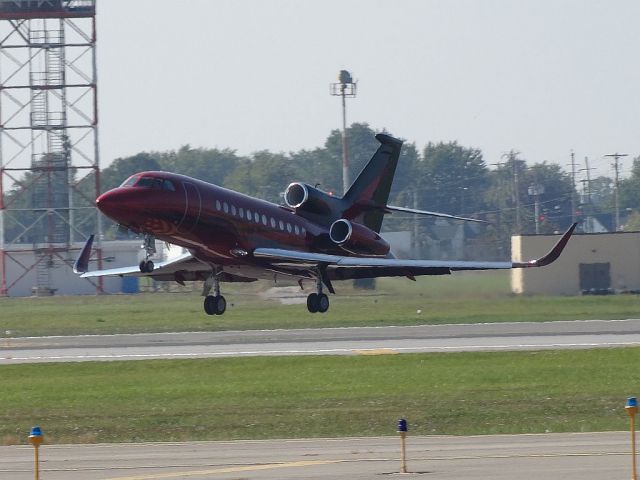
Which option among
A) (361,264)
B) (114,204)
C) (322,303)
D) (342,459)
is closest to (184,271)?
(322,303)

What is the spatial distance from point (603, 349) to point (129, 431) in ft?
51.2

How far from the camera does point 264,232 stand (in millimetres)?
41688

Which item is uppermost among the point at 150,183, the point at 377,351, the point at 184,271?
the point at 150,183

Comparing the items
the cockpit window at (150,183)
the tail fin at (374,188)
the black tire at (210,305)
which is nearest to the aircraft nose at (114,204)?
the cockpit window at (150,183)

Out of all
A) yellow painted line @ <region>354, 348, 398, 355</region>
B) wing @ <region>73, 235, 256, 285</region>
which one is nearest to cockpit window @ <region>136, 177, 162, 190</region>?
wing @ <region>73, 235, 256, 285</region>

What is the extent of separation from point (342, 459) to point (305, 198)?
2427cm

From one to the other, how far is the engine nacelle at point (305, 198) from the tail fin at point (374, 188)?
5.54 ft

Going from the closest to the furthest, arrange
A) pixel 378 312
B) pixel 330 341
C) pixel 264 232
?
1. pixel 330 341
2. pixel 264 232
3. pixel 378 312

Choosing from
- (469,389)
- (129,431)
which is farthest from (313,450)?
(469,389)

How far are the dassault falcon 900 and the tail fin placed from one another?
4cm

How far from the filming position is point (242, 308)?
56.3m

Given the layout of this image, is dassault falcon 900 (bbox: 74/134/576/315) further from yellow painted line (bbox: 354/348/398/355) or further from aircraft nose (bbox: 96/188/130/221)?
yellow painted line (bbox: 354/348/398/355)

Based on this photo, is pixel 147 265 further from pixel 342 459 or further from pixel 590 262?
pixel 590 262

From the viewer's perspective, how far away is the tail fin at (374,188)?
47.0 m
